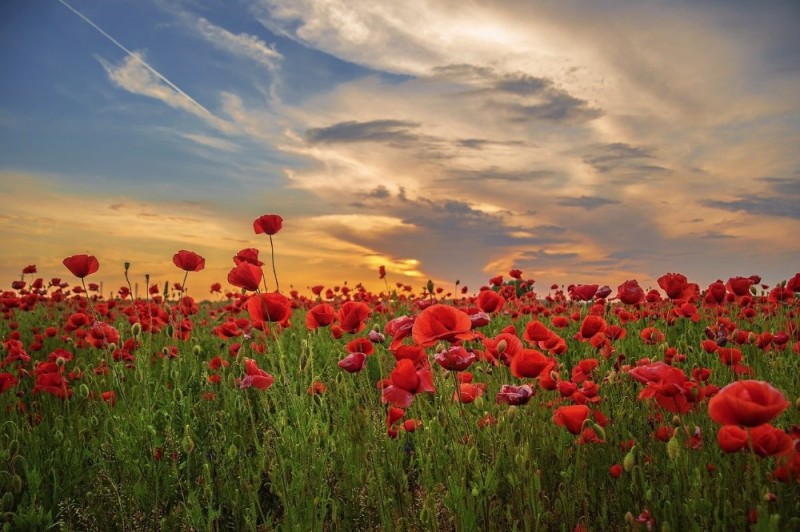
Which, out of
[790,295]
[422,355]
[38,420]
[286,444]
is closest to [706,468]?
[422,355]

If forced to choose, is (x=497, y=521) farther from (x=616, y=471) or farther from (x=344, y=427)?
(x=344, y=427)

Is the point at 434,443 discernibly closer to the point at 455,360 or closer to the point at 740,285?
the point at 455,360

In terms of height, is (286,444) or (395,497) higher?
(286,444)

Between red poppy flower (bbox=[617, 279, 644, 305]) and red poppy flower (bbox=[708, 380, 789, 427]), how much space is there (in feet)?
8.21

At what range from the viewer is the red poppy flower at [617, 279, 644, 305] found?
180 inches

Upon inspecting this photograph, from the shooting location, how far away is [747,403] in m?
2.02

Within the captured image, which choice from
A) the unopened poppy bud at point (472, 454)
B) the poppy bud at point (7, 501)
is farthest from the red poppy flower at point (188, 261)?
the unopened poppy bud at point (472, 454)

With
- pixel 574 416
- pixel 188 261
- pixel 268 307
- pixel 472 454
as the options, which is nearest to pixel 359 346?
pixel 268 307

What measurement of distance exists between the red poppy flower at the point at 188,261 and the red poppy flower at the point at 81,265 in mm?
545

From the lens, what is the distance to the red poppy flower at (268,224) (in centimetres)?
393

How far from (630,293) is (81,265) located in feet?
13.2

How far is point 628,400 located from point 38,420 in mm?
5157

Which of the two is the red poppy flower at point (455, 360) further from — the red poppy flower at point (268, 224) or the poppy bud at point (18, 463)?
the poppy bud at point (18, 463)

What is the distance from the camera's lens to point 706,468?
327 centimetres
